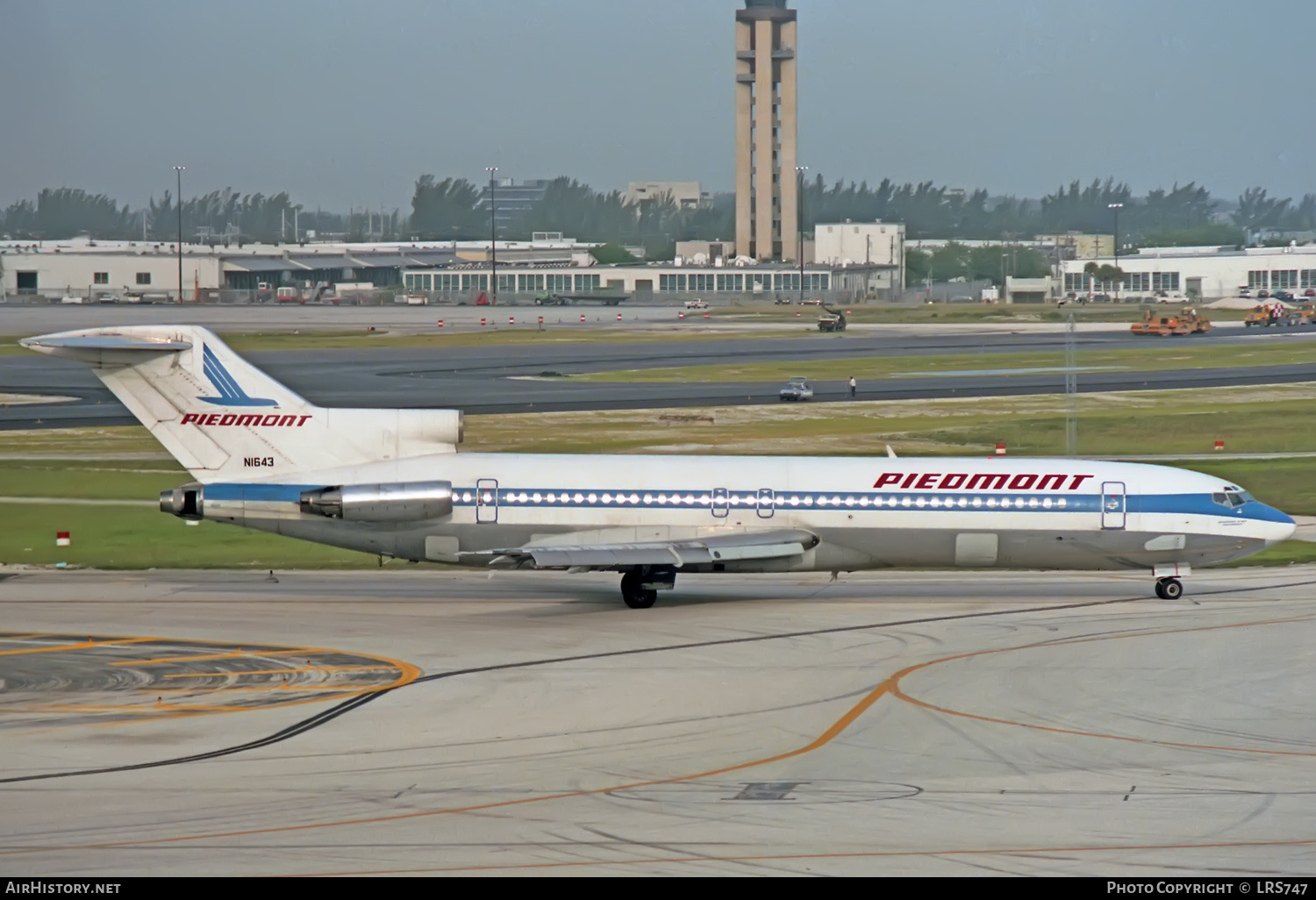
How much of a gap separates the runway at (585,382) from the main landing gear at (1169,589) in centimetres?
3927

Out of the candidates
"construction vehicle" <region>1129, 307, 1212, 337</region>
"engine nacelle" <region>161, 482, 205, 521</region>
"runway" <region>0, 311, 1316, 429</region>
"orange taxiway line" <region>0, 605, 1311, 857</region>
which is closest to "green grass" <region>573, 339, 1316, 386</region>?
"runway" <region>0, 311, 1316, 429</region>

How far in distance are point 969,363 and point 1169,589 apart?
61.3 metres

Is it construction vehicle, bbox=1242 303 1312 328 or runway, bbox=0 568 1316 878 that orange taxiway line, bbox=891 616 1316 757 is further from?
construction vehicle, bbox=1242 303 1312 328

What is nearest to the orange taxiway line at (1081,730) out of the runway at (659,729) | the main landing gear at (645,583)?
the runway at (659,729)

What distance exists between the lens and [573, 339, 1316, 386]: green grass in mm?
87750

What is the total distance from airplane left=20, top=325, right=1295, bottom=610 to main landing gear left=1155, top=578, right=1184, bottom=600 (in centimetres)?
63

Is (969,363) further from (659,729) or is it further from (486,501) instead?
(659,729)

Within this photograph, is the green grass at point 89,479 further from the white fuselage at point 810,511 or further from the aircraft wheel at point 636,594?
the aircraft wheel at point 636,594

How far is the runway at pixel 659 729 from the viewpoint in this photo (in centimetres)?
1719

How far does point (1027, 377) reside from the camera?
85.6 meters

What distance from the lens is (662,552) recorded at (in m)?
32.1
